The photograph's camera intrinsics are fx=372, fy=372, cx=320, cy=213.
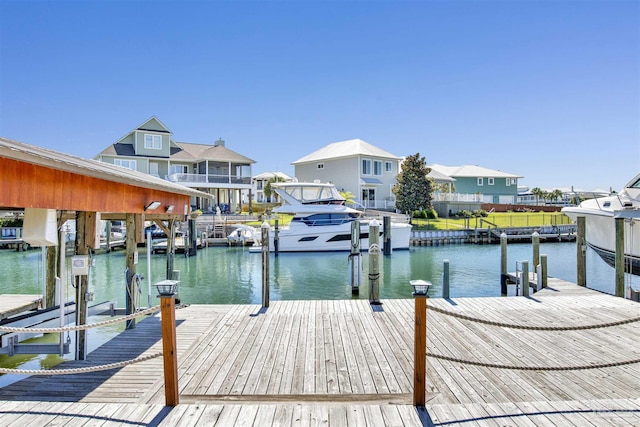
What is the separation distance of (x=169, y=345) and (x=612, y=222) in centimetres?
1402

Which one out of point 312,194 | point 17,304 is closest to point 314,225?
point 312,194

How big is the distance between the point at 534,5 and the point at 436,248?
675 inches

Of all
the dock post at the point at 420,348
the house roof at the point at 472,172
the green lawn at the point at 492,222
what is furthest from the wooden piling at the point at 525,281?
the house roof at the point at 472,172

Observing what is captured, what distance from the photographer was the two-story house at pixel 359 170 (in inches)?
1478

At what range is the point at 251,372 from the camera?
15.6ft

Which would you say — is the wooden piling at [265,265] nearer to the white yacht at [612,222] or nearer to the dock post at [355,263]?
the dock post at [355,263]

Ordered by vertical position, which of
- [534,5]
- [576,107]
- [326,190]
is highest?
[534,5]

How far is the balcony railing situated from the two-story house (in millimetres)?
7613

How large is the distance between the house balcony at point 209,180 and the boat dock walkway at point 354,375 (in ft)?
91.8

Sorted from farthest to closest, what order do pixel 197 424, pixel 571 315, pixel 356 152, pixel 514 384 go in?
pixel 356 152 → pixel 571 315 → pixel 514 384 → pixel 197 424

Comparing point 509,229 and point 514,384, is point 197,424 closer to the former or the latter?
point 514,384

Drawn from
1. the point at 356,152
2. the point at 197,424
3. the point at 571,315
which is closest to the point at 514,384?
the point at 197,424

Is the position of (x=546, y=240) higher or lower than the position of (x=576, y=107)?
lower

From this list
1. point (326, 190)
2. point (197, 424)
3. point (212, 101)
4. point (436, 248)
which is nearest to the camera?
point (197, 424)
